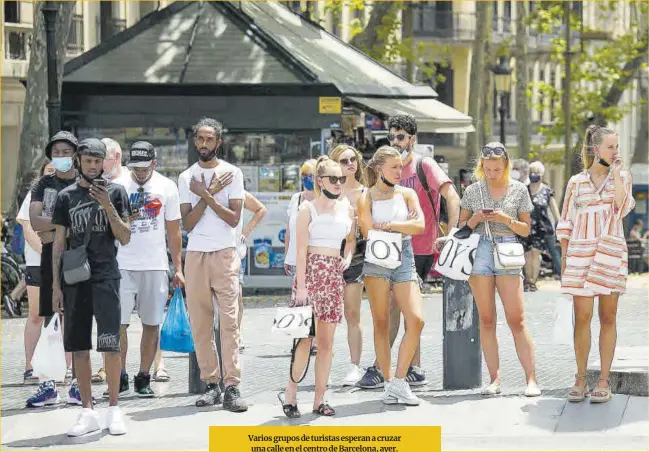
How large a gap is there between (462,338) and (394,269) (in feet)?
2.73

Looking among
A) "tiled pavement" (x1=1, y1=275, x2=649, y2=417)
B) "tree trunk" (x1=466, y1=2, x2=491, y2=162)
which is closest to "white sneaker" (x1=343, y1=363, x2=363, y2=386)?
"tiled pavement" (x1=1, y1=275, x2=649, y2=417)

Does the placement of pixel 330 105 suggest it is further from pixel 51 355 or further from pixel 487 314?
pixel 51 355

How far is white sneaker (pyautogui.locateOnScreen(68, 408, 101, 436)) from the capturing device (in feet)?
33.1

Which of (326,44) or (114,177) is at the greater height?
(326,44)

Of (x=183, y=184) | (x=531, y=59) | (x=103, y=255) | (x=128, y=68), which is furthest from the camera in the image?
(x=531, y=59)

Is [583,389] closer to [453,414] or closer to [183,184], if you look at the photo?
[453,414]

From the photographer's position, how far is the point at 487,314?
1124cm

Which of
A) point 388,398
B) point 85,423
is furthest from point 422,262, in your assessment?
point 85,423

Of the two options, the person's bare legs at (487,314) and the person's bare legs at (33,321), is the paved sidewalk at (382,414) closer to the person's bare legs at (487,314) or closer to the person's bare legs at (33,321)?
the person's bare legs at (487,314)

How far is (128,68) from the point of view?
22188mm

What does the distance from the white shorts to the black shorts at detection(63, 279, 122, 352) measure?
148cm

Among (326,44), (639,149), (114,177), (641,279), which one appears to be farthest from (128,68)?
(639,149)

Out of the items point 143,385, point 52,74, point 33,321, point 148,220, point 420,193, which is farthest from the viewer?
point 52,74

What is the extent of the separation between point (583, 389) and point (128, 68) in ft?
41.1
